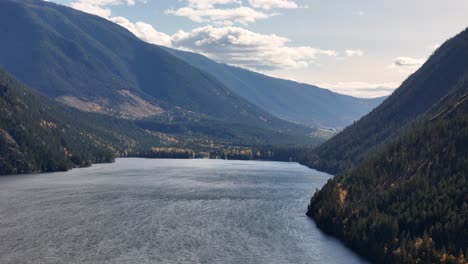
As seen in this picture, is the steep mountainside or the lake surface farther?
the lake surface

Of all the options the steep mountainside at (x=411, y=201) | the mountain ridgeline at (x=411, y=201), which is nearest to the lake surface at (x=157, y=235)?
the steep mountainside at (x=411, y=201)

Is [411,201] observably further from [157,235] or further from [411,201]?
[157,235]

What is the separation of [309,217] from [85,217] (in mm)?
77540

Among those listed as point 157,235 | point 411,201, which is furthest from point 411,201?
point 157,235

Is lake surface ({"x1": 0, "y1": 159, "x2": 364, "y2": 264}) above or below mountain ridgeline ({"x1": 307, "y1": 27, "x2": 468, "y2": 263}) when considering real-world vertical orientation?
below

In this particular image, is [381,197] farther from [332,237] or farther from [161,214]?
[161,214]

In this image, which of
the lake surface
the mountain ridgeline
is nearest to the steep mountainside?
the mountain ridgeline

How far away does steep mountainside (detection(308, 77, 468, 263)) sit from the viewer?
4464 inches

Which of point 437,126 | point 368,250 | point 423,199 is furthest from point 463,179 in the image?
point 437,126

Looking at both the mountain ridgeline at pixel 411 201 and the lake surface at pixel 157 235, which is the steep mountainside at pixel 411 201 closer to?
the mountain ridgeline at pixel 411 201

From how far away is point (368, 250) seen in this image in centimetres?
12612

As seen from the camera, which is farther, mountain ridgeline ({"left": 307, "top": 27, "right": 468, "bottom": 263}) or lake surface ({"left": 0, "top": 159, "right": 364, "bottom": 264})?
lake surface ({"left": 0, "top": 159, "right": 364, "bottom": 264})

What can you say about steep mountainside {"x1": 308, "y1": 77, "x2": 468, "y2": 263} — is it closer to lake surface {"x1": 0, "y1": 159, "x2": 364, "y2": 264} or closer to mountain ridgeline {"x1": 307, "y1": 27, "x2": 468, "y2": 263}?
mountain ridgeline {"x1": 307, "y1": 27, "x2": 468, "y2": 263}

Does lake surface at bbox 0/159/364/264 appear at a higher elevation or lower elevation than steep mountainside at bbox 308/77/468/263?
lower
